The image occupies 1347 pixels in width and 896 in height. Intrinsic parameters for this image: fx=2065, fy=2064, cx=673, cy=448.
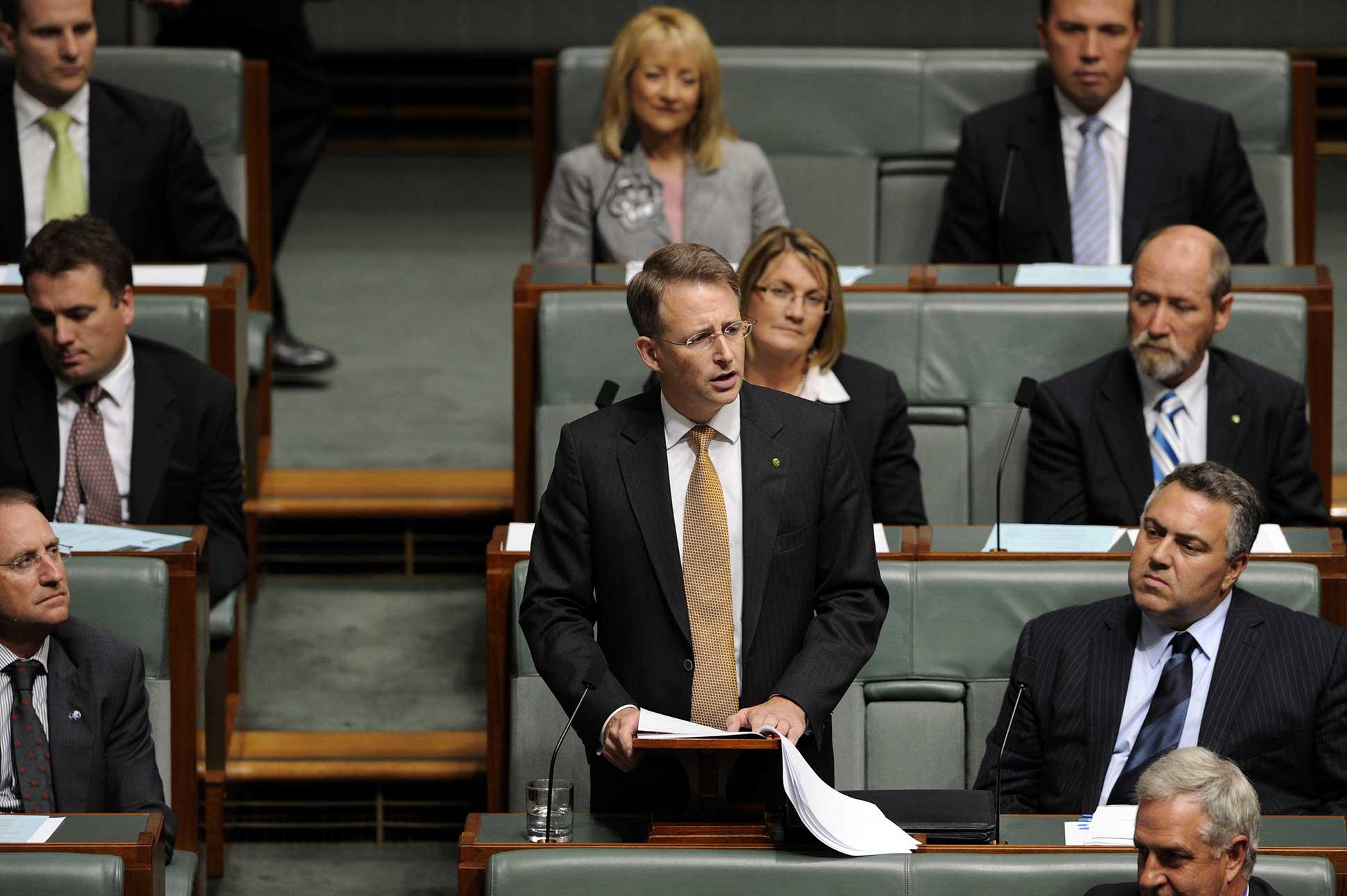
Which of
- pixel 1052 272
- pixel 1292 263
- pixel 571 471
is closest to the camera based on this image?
pixel 571 471

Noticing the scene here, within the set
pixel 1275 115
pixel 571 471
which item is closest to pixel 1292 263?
pixel 1275 115

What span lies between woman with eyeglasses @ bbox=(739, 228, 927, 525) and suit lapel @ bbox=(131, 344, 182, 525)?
0.62 m

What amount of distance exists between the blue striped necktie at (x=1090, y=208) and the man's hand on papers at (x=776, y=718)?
53.2 inches

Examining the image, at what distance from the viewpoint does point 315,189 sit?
14.5ft

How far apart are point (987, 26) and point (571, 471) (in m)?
3.35

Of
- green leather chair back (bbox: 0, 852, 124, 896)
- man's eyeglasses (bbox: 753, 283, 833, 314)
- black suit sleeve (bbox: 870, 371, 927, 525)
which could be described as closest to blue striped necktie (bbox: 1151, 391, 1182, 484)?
black suit sleeve (bbox: 870, 371, 927, 525)

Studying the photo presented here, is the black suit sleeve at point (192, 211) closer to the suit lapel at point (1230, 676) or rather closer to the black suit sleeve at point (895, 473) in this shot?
the black suit sleeve at point (895, 473)

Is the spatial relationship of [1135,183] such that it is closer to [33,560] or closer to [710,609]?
[710,609]

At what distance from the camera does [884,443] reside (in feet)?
7.18

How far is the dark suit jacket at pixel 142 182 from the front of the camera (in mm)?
2654

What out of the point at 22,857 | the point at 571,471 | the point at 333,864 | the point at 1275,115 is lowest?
the point at 333,864

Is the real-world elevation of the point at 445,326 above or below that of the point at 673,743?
above

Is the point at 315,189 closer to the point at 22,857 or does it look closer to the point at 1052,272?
the point at 1052,272

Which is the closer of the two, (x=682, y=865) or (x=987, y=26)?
(x=682, y=865)
